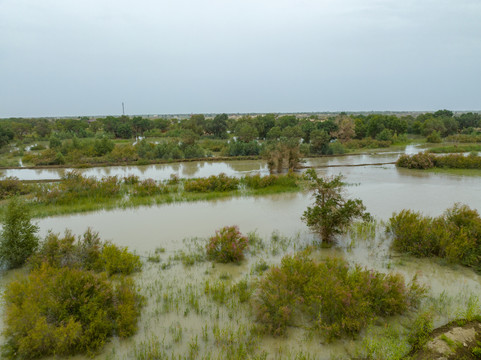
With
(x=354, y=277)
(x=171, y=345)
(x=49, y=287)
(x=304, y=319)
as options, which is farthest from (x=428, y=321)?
(x=49, y=287)

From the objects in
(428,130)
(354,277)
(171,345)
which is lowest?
(171,345)

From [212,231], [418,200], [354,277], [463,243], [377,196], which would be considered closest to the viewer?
[354,277]

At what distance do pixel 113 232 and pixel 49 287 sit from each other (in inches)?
216

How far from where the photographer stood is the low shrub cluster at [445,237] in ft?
25.8

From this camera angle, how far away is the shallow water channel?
5086 millimetres

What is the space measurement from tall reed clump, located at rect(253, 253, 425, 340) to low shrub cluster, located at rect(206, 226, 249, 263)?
1.95 metres

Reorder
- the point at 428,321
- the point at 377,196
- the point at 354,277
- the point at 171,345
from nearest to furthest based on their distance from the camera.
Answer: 1. the point at 171,345
2. the point at 428,321
3. the point at 354,277
4. the point at 377,196

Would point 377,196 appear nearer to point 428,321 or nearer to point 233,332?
point 428,321

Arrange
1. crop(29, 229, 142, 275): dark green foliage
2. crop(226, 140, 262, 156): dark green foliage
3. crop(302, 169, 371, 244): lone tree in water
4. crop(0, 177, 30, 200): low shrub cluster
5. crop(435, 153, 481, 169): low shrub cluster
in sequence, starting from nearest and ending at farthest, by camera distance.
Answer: crop(29, 229, 142, 275): dark green foliage < crop(302, 169, 371, 244): lone tree in water < crop(0, 177, 30, 200): low shrub cluster < crop(435, 153, 481, 169): low shrub cluster < crop(226, 140, 262, 156): dark green foliage

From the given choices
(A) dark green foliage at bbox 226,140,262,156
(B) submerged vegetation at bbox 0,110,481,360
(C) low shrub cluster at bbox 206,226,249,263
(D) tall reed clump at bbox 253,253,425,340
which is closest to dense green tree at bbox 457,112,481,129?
(A) dark green foliage at bbox 226,140,262,156

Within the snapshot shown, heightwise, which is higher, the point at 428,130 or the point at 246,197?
the point at 428,130

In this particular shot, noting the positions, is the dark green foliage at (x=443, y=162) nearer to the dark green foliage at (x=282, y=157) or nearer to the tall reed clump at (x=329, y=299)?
the dark green foliage at (x=282, y=157)

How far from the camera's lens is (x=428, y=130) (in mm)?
47812

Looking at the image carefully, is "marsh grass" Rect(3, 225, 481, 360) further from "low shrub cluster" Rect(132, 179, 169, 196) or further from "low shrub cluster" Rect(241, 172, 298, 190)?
"low shrub cluster" Rect(241, 172, 298, 190)
